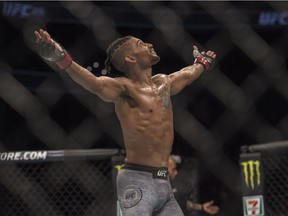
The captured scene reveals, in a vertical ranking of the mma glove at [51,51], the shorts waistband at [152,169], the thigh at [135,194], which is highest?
the mma glove at [51,51]

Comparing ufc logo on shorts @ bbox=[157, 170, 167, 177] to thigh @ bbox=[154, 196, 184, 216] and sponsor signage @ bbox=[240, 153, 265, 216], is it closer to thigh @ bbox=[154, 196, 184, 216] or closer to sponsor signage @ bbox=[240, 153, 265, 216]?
thigh @ bbox=[154, 196, 184, 216]

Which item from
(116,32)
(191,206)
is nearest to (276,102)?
(116,32)

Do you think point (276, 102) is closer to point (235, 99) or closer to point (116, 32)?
point (235, 99)

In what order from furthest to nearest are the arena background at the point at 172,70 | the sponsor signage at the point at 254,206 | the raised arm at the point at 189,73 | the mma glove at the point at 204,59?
the arena background at the point at 172,70 < the mma glove at the point at 204,59 < the sponsor signage at the point at 254,206 < the raised arm at the point at 189,73

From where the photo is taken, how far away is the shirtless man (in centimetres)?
302

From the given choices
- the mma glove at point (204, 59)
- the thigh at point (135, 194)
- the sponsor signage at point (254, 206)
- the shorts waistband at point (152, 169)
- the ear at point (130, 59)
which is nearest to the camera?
the thigh at point (135, 194)

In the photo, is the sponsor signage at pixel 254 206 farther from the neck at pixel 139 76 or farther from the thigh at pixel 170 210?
the neck at pixel 139 76

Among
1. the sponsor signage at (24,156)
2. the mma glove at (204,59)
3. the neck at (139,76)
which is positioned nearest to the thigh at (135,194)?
the neck at (139,76)

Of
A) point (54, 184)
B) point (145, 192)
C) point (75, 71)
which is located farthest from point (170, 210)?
point (54, 184)

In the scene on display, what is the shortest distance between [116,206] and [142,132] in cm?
61

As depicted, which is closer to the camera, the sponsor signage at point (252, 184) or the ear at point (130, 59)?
the ear at point (130, 59)

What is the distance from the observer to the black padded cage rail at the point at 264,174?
11.9 ft

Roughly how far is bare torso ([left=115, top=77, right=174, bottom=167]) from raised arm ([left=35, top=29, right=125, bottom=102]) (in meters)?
0.07

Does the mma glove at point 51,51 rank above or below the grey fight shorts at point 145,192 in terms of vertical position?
above
